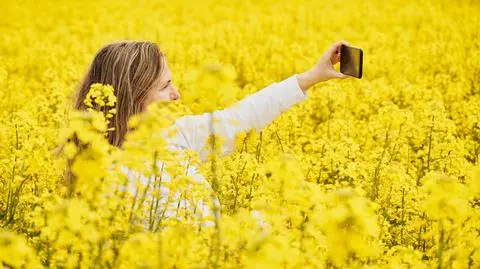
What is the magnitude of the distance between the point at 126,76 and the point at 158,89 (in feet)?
0.54

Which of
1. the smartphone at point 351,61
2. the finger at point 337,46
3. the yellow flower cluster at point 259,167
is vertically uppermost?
the finger at point 337,46

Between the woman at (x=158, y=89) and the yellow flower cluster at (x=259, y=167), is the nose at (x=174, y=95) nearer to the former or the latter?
the woman at (x=158, y=89)

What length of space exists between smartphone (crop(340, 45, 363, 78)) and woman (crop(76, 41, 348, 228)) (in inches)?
1.5

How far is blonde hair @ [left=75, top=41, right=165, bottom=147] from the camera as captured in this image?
3.51 m

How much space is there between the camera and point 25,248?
2.19 m

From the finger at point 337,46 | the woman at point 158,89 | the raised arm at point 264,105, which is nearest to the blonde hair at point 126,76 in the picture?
the woman at point 158,89

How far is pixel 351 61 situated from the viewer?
3.50 metres

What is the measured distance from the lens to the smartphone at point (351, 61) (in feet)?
11.3

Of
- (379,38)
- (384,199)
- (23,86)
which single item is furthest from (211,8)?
(384,199)

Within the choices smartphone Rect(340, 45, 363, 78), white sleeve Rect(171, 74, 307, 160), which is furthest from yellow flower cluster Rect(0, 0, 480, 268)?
smartphone Rect(340, 45, 363, 78)

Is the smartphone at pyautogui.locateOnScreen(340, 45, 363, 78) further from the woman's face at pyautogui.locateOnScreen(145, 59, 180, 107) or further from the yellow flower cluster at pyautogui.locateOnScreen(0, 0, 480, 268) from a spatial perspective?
the woman's face at pyautogui.locateOnScreen(145, 59, 180, 107)

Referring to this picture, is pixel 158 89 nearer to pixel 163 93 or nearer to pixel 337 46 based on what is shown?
pixel 163 93

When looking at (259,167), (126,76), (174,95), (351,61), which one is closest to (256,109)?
(259,167)

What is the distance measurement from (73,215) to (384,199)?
1988 mm
